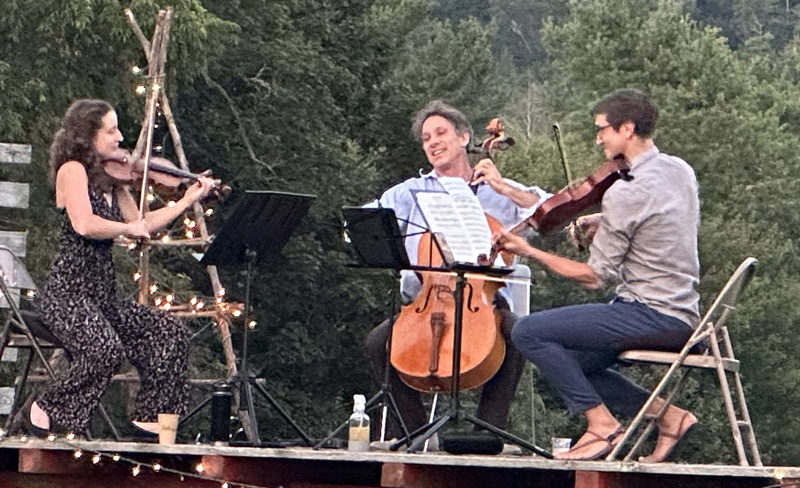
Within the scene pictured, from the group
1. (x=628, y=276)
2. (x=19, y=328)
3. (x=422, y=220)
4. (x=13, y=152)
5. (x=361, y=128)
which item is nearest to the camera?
(x=628, y=276)

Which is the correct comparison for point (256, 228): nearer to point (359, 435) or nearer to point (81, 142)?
point (81, 142)

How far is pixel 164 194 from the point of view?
809 centimetres

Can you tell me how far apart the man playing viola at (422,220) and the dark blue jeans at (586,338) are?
3.41ft

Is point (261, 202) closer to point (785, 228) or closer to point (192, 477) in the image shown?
point (192, 477)

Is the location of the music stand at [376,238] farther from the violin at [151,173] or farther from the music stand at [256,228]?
the violin at [151,173]

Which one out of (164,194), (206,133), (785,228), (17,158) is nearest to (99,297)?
(164,194)

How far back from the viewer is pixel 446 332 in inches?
319

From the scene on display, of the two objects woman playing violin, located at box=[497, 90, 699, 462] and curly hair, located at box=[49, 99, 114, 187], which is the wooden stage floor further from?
curly hair, located at box=[49, 99, 114, 187]

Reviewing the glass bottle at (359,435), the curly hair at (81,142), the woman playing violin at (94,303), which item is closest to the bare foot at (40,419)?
the woman playing violin at (94,303)

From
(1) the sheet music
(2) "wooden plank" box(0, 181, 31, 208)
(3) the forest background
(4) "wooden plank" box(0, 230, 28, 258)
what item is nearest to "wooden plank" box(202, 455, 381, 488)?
(1) the sheet music

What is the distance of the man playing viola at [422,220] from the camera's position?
27.6 feet

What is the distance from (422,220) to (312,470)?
1.37m

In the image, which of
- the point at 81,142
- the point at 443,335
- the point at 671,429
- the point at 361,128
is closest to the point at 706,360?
the point at 671,429

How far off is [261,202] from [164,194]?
0.60 metres
